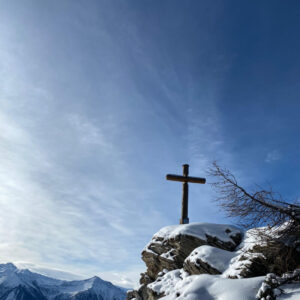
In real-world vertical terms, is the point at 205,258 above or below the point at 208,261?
above

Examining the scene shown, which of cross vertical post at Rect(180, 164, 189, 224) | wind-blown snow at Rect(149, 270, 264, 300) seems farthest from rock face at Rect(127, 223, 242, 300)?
wind-blown snow at Rect(149, 270, 264, 300)

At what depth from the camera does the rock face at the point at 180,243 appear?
45.9ft

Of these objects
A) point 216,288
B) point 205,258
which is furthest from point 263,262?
point 205,258

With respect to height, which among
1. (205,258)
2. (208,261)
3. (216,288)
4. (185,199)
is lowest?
(216,288)

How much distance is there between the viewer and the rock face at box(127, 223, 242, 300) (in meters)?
14.0

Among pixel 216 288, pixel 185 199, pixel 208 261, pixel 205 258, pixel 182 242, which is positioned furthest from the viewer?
pixel 185 199

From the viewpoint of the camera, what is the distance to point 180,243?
47.1ft

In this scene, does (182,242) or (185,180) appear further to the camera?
(185,180)

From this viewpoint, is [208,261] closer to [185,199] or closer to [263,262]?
[263,262]

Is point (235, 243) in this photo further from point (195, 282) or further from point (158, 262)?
point (195, 282)

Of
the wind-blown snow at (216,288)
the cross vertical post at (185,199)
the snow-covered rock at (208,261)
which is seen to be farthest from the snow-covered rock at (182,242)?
the wind-blown snow at (216,288)

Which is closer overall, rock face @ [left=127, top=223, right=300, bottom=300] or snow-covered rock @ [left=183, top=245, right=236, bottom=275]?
rock face @ [left=127, top=223, right=300, bottom=300]

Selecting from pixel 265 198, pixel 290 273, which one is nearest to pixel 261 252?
pixel 290 273

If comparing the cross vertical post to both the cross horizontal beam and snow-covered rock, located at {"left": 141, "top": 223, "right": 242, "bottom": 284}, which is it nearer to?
the cross horizontal beam
